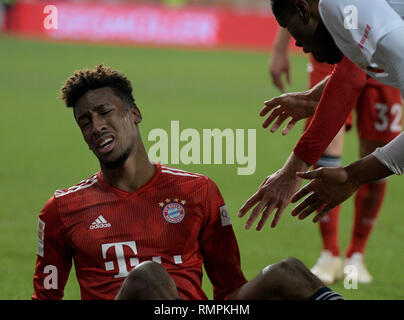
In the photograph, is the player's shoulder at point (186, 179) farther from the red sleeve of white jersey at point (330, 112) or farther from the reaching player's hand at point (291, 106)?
the reaching player's hand at point (291, 106)

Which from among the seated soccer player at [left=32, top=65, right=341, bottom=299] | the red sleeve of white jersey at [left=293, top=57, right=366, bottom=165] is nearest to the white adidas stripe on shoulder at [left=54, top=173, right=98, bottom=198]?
the seated soccer player at [left=32, top=65, right=341, bottom=299]

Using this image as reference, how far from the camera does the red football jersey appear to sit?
124 inches

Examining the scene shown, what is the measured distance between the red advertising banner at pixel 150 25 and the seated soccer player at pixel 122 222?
22858mm

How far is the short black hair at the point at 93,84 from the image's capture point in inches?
130

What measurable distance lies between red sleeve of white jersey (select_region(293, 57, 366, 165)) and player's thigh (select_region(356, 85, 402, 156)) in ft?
4.68

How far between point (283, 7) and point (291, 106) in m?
0.86

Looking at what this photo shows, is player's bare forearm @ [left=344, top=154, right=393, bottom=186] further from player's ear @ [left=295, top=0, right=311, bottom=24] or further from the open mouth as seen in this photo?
the open mouth

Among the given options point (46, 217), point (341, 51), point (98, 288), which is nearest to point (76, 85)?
point (46, 217)

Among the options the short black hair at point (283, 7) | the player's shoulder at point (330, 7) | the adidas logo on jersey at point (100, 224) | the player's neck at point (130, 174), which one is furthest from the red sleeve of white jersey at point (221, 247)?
the player's shoulder at point (330, 7)

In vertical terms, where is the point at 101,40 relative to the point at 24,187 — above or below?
above

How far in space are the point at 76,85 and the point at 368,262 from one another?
2.70 meters

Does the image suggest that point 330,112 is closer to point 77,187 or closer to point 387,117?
point 77,187
